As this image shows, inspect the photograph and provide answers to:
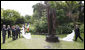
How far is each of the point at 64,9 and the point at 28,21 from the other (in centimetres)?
49

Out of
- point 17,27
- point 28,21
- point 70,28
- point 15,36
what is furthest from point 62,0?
point 15,36

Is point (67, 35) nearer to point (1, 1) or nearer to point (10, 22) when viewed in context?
point (10, 22)

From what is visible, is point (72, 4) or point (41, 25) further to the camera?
point (41, 25)

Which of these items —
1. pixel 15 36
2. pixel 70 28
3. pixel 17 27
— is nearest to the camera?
pixel 70 28

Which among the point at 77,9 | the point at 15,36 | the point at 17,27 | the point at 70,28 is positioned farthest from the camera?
the point at 15,36

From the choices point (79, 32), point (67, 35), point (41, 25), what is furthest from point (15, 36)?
point (79, 32)

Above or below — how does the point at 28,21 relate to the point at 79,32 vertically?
above

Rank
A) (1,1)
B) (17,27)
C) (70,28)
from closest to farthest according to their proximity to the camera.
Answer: (70,28) → (17,27) → (1,1)

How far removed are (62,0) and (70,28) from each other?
395 millimetres

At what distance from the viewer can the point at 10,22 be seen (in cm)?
217

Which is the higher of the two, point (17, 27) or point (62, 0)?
point (62, 0)

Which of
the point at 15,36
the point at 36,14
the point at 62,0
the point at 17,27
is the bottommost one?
the point at 15,36

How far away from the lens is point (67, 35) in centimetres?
184

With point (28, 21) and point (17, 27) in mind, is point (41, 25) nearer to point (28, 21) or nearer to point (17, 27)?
point (28, 21)
